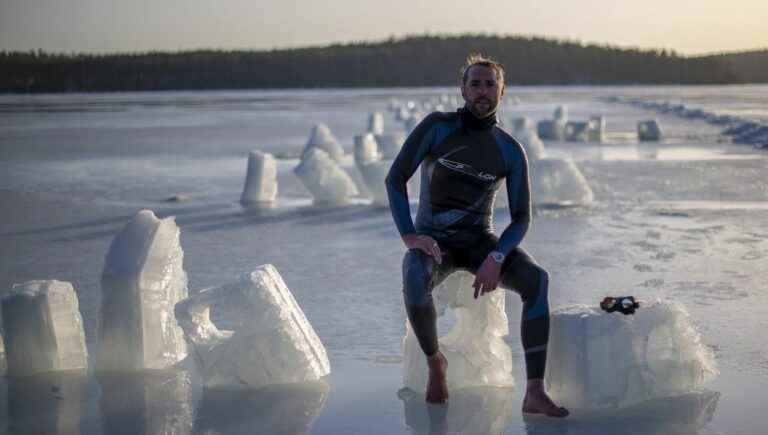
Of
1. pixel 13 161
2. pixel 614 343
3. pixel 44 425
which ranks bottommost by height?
pixel 13 161

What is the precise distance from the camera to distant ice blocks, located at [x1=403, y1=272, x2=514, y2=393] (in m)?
4.19

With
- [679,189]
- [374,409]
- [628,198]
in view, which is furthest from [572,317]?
[679,189]

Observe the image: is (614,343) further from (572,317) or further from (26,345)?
(26,345)

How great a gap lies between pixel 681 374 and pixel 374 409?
1.09m

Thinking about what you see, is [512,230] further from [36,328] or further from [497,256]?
[36,328]

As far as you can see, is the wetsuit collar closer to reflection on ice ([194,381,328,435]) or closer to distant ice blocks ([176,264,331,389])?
distant ice blocks ([176,264,331,389])

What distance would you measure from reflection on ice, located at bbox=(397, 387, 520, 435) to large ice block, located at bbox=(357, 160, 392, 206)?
6.24m

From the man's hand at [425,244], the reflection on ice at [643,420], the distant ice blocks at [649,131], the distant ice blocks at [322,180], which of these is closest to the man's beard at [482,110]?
the man's hand at [425,244]

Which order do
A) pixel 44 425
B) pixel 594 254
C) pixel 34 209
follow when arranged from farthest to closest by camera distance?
pixel 34 209 → pixel 594 254 → pixel 44 425

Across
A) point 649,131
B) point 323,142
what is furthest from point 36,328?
point 649,131

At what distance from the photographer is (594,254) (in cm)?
721

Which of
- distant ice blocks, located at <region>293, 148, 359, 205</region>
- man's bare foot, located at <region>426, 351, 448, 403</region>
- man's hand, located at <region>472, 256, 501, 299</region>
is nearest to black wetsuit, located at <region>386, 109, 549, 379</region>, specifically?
man's hand, located at <region>472, 256, 501, 299</region>

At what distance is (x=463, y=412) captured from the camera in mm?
3889

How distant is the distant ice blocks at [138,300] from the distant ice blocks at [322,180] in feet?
19.6
